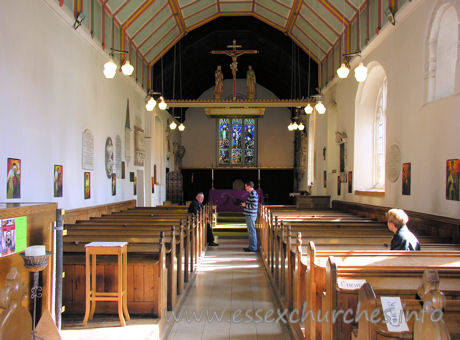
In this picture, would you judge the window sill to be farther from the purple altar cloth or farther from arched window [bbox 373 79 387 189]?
the purple altar cloth

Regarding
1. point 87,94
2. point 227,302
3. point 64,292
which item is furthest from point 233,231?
point 64,292

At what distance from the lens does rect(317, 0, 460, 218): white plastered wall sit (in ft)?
20.4

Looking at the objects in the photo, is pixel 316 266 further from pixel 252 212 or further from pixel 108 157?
pixel 108 157

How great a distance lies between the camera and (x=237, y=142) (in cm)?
2302

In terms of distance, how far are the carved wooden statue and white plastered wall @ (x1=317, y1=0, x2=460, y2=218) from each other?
5572mm

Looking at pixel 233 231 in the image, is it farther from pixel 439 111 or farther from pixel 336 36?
pixel 439 111

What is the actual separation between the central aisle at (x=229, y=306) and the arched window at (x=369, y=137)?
153 inches

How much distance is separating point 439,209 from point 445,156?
2.71 ft

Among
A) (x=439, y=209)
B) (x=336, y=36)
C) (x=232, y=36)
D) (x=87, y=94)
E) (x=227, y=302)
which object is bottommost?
(x=227, y=302)

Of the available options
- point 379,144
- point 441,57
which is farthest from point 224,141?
point 441,57

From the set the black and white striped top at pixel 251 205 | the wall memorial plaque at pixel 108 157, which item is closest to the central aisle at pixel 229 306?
the black and white striped top at pixel 251 205

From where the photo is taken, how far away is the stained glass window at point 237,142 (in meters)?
22.9

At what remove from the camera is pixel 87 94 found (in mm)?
9008

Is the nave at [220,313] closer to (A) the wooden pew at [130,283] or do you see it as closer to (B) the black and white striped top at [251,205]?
(A) the wooden pew at [130,283]
